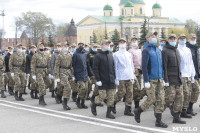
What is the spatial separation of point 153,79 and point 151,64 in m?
0.38

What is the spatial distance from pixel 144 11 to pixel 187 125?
391ft

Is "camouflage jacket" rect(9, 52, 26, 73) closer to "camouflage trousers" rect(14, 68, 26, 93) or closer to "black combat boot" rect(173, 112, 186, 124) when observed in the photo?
"camouflage trousers" rect(14, 68, 26, 93)

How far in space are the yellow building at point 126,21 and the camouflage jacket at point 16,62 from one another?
9602cm

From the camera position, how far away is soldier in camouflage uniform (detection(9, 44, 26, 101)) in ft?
45.4

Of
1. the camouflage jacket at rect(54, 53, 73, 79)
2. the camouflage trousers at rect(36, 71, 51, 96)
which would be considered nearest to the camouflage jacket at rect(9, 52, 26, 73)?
the camouflage trousers at rect(36, 71, 51, 96)

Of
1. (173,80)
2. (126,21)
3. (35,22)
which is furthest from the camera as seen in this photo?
(126,21)

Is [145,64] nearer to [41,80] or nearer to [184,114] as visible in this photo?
[184,114]

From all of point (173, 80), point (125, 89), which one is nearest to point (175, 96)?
point (173, 80)

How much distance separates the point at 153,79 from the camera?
28.4ft

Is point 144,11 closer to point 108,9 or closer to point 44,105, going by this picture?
point 108,9

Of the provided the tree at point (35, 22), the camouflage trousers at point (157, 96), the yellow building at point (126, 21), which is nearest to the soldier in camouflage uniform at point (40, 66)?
the camouflage trousers at point (157, 96)

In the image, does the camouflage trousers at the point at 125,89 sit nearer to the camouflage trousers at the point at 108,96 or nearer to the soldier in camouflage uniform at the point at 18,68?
the camouflage trousers at the point at 108,96

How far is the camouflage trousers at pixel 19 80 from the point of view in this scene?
13.8 m

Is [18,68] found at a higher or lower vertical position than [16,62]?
lower
